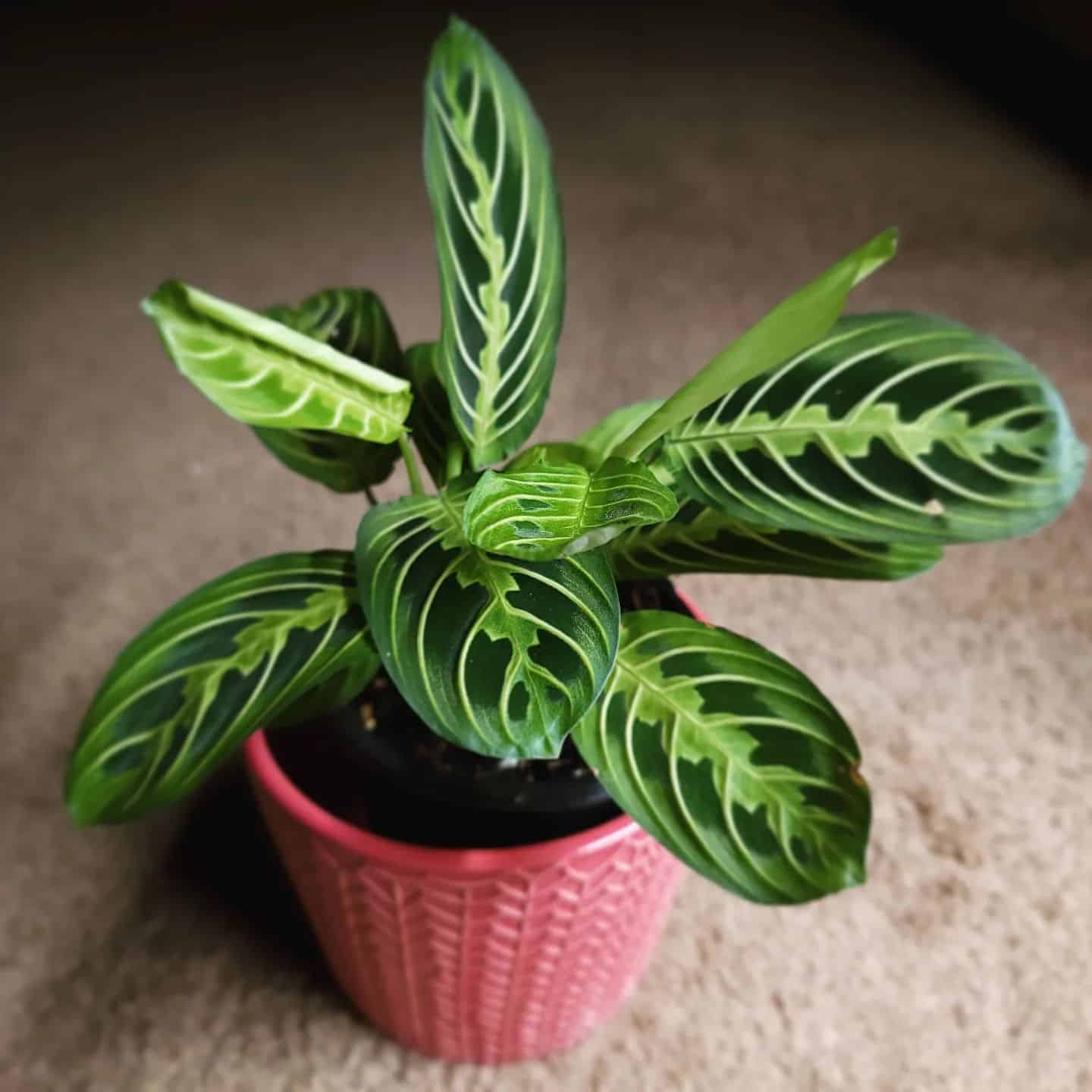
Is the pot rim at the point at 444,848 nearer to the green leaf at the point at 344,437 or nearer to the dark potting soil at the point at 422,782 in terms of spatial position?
the dark potting soil at the point at 422,782

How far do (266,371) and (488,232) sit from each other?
0.14m

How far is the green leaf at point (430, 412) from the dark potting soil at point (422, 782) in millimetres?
133

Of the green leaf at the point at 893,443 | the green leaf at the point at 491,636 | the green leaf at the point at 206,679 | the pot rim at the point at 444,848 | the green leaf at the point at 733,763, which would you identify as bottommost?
the pot rim at the point at 444,848

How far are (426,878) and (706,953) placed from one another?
390mm

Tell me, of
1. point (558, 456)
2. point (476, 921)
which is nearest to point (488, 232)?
point (558, 456)

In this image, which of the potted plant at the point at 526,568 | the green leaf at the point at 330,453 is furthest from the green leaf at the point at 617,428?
the green leaf at the point at 330,453

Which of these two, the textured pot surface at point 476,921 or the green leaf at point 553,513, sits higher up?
the green leaf at point 553,513

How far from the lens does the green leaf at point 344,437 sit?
23.1 inches

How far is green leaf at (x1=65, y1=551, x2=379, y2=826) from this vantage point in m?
0.48

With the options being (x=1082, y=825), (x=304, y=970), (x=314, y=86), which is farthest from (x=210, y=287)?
(x=1082, y=825)

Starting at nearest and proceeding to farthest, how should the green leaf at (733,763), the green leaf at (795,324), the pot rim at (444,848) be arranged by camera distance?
the green leaf at (795,324) < the green leaf at (733,763) < the pot rim at (444,848)

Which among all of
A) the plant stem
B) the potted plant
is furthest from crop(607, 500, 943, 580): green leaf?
the plant stem

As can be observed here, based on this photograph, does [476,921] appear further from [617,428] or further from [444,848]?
[617,428]

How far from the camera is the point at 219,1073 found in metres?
0.80
